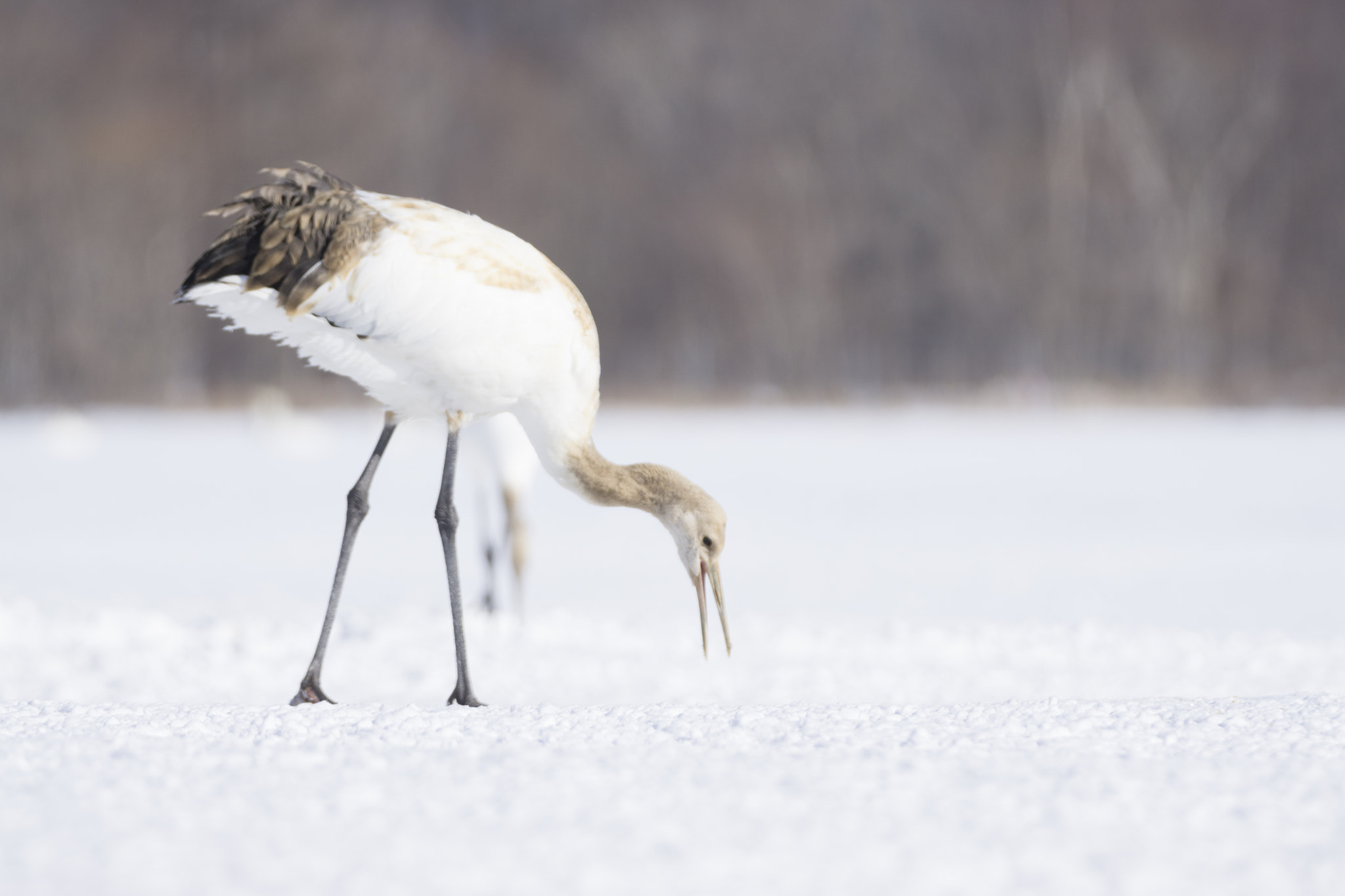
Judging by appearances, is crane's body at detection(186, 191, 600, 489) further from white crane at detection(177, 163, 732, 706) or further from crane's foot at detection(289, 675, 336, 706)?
crane's foot at detection(289, 675, 336, 706)

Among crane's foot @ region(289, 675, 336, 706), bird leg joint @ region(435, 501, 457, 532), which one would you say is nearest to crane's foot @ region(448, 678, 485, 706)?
crane's foot @ region(289, 675, 336, 706)

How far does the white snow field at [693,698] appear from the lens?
8.04 feet

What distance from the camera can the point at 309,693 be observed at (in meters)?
4.36

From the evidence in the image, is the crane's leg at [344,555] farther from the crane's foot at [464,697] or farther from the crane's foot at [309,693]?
the crane's foot at [464,697]

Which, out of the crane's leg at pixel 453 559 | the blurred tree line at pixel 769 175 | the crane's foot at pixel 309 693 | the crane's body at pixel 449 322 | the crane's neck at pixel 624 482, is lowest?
the crane's foot at pixel 309 693

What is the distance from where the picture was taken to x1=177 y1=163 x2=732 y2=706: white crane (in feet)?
13.5

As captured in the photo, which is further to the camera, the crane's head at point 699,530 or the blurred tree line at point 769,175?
the blurred tree line at point 769,175

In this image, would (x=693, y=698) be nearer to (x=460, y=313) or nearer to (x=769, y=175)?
(x=460, y=313)

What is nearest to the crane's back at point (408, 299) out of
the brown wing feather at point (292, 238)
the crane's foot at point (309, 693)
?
the brown wing feather at point (292, 238)

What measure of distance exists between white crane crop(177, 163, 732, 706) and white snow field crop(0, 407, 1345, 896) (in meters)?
0.69

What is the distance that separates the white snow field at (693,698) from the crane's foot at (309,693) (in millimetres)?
236

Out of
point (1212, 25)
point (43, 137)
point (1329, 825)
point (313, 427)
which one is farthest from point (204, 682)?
point (1212, 25)

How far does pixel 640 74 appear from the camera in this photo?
124 ft

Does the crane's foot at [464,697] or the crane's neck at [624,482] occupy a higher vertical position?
the crane's neck at [624,482]
